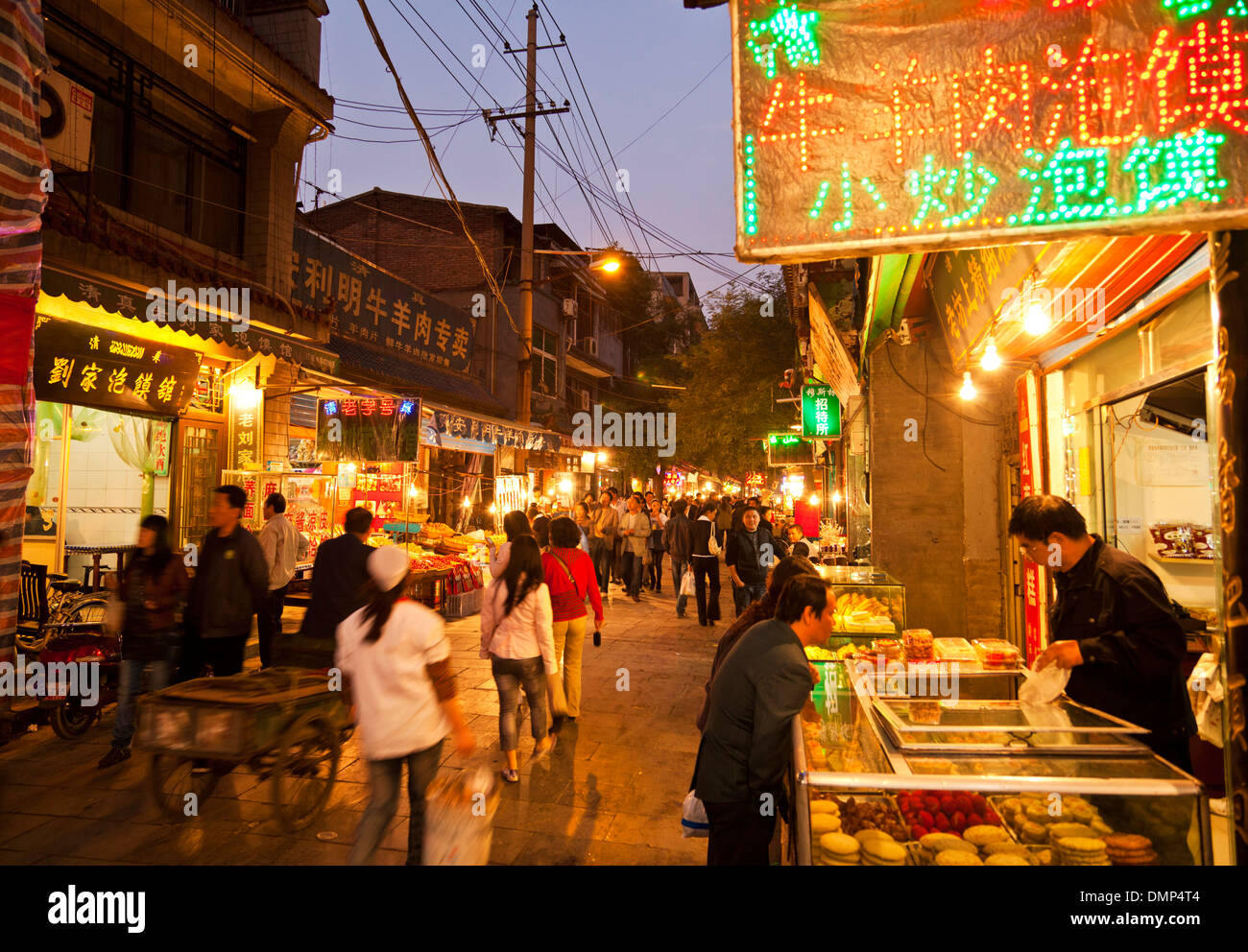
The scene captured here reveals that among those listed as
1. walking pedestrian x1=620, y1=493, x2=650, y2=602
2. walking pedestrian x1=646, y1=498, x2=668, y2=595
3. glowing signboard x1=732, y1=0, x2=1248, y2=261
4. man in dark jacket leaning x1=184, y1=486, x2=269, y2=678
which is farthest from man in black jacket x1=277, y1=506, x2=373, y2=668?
walking pedestrian x1=646, y1=498, x2=668, y2=595

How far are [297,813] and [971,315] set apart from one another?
6.27 m

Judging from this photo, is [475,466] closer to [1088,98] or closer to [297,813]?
[297,813]

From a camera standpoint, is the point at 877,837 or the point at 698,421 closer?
the point at 877,837

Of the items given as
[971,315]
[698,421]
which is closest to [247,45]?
[971,315]

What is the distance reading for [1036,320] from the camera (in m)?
4.68

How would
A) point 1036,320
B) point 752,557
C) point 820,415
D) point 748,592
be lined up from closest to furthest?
point 1036,320 < point 752,557 < point 748,592 < point 820,415

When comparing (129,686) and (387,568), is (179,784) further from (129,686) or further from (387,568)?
(387,568)

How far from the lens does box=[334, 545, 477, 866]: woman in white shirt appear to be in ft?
11.3

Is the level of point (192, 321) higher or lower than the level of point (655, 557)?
higher

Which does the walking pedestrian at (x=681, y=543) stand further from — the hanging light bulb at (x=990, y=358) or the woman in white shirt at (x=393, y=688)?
the woman in white shirt at (x=393, y=688)

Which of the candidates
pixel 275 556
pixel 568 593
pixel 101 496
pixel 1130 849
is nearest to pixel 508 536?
pixel 568 593

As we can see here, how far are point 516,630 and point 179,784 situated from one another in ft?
8.31

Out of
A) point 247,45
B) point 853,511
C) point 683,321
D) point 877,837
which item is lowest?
point 877,837
